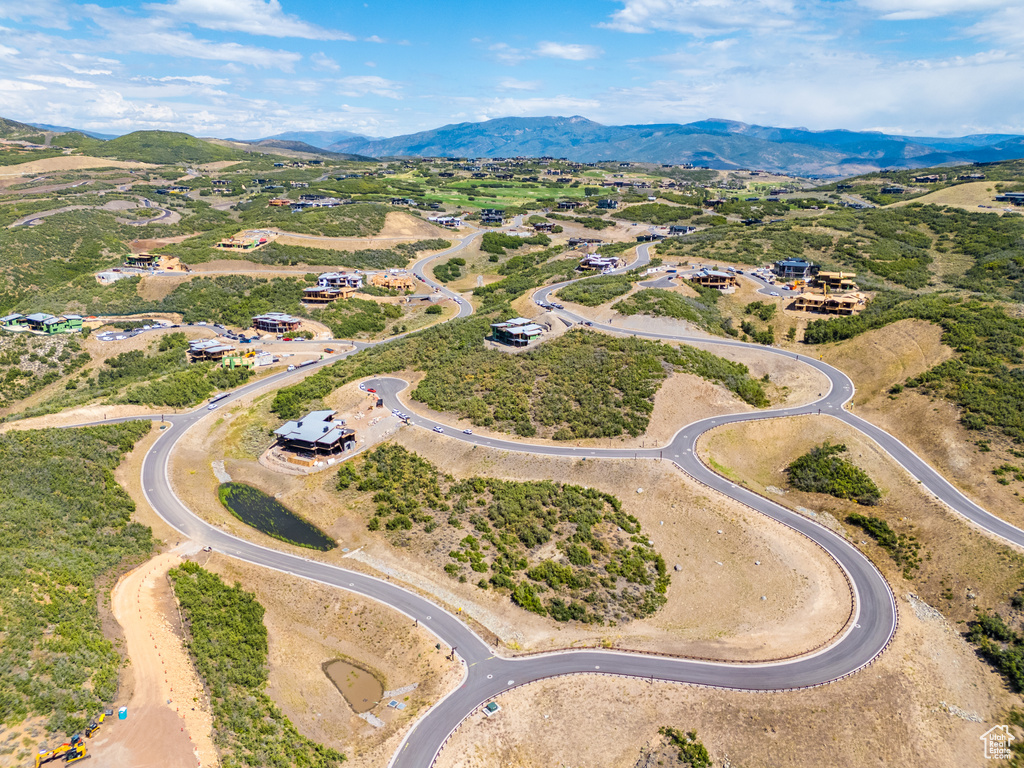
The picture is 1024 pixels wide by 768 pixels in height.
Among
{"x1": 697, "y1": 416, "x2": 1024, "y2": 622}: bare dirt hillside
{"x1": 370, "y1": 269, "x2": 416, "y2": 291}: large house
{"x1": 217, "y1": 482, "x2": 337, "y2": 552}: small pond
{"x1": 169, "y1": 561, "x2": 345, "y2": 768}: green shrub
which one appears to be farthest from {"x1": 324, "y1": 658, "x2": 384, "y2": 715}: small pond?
{"x1": 370, "y1": 269, "x2": 416, "y2": 291}: large house

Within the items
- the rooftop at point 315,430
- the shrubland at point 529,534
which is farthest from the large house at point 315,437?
the shrubland at point 529,534

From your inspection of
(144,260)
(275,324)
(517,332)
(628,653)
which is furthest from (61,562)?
(144,260)

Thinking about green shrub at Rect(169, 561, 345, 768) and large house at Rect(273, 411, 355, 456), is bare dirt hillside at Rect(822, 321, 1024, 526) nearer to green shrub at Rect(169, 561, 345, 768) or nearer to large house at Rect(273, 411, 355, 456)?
green shrub at Rect(169, 561, 345, 768)

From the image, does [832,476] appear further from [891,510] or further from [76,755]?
A: [76,755]

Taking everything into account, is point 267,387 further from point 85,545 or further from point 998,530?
point 998,530

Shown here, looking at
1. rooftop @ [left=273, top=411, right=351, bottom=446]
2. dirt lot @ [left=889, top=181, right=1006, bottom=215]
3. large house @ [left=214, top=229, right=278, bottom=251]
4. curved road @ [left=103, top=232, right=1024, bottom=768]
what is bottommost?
curved road @ [left=103, top=232, right=1024, bottom=768]
